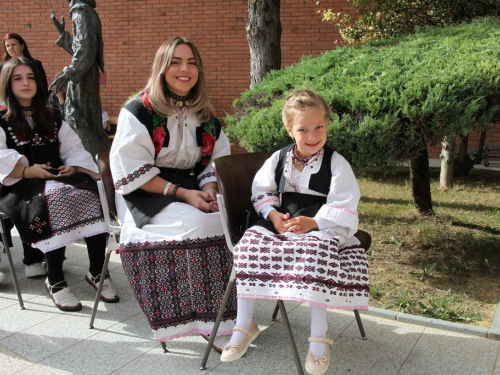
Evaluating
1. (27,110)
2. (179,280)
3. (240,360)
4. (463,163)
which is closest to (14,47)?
(27,110)

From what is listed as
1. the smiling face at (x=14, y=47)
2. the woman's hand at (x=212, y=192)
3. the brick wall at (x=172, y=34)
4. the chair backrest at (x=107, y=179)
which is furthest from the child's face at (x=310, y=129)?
the brick wall at (x=172, y=34)

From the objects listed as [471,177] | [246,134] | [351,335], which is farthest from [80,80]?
[471,177]

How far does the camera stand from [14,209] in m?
3.48

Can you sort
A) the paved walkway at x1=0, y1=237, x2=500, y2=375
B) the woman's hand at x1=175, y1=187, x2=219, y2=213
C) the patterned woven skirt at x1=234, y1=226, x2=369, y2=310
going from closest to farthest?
1. the patterned woven skirt at x1=234, y1=226, x2=369, y2=310
2. the paved walkway at x1=0, y1=237, x2=500, y2=375
3. the woman's hand at x1=175, y1=187, x2=219, y2=213

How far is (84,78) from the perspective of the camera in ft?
19.6

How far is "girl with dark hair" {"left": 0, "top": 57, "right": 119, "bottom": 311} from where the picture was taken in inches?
135

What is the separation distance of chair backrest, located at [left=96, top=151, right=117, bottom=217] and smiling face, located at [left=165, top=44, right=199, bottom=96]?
609 millimetres

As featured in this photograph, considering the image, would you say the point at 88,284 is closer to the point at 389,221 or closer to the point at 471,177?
the point at 389,221

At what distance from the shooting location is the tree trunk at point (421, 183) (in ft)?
16.8

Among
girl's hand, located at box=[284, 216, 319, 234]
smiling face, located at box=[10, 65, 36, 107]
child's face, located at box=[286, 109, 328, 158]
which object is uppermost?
smiling face, located at box=[10, 65, 36, 107]

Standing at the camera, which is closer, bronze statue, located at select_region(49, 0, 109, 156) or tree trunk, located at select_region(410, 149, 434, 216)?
tree trunk, located at select_region(410, 149, 434, 216)

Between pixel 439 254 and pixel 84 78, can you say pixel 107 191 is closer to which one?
pixel 439 254

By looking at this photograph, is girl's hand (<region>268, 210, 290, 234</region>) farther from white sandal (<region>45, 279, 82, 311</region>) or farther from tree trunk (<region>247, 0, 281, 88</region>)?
tree trunk (<region>247, 0, 281, 88</region>)

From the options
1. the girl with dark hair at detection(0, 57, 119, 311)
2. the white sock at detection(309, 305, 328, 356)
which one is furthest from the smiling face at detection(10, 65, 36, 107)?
the white sock at detection(309, 305, 328, 356)
